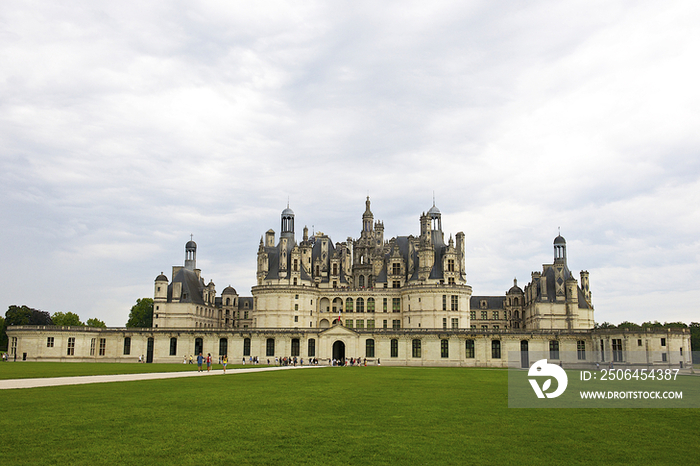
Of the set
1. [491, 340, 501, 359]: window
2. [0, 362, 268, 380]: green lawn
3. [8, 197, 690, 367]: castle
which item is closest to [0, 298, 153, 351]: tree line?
[8, 197, 690, 367]: castle

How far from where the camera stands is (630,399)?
26516 millimetres

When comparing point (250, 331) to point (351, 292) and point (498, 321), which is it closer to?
point (351, 292)

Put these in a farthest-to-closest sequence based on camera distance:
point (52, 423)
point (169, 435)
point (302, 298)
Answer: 1. point (302, 298)
2. point (52, 423)
3. point (169, 435)

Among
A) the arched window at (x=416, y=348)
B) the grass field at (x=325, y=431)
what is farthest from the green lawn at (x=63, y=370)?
the arched window at (x=416, y=348)

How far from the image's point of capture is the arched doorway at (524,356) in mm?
79562

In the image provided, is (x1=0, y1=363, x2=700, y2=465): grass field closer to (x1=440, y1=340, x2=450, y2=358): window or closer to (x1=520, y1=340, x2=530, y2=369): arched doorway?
(x1=520, y1=340, x2=530, y2=369): arched doorway

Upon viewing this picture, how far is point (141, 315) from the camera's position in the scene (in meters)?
125

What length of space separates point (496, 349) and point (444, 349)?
24.3 feet

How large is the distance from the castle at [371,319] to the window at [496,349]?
0.47ft

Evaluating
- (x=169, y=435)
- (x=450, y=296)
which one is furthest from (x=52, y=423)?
(x=450, y=296)

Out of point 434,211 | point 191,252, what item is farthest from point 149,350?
point 434,211

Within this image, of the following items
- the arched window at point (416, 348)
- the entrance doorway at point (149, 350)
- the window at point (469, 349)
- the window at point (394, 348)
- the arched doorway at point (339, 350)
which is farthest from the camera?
the entrance doorway at point (149, 350)

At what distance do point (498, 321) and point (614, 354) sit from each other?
43.5 m

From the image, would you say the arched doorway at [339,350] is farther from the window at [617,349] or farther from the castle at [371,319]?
the window at [617,349]
